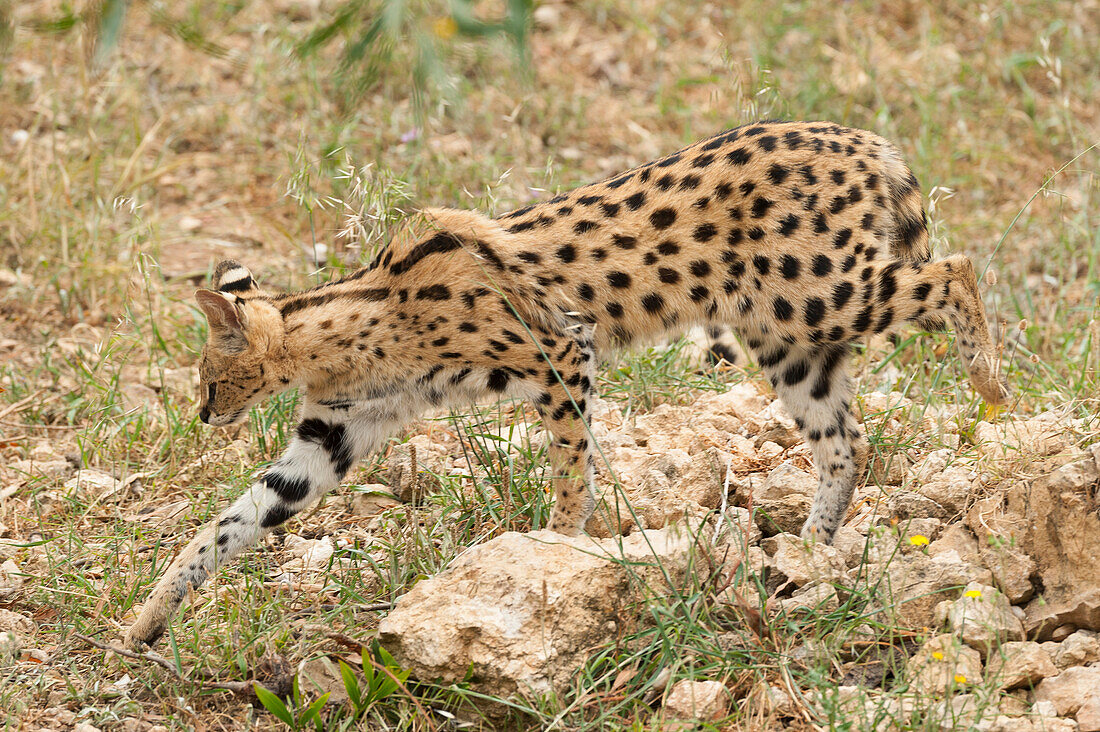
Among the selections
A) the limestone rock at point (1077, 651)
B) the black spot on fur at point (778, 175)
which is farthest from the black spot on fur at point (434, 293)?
the limestone rock at point (1077, 651)

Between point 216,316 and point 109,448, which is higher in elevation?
point 216,316

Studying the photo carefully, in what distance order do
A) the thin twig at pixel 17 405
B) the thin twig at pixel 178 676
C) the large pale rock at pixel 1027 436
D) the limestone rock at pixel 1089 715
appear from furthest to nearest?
the thin twig at pixel 17 405, the large pale rock at pixel 1027 436, the thin twig at pixel 178 676, the limestone rock at pixel 1089 715

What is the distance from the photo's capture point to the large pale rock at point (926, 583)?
403cm

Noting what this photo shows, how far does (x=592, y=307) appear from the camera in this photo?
4.98 metres

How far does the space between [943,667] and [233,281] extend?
128 inches

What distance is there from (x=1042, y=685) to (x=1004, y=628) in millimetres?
214

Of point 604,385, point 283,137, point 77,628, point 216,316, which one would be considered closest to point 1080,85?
point 604,385

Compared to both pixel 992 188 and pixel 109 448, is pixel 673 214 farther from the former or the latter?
pixel 992 188

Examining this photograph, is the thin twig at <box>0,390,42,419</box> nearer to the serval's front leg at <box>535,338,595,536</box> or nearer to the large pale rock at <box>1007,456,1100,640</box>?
the serval's front leg at <box>535,338,595,536</box>

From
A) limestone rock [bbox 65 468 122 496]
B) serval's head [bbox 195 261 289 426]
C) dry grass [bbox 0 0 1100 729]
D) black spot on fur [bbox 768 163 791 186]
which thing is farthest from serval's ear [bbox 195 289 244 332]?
black spot on fur [bbox 768 163 791 186]

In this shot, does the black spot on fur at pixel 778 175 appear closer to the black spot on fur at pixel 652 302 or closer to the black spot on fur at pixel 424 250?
the black spot on fur at pixel 652 302

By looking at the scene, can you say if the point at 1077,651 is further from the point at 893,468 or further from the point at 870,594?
the point at 893,468

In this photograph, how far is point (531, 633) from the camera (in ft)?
12.6

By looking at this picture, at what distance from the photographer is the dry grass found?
15.2 ft
